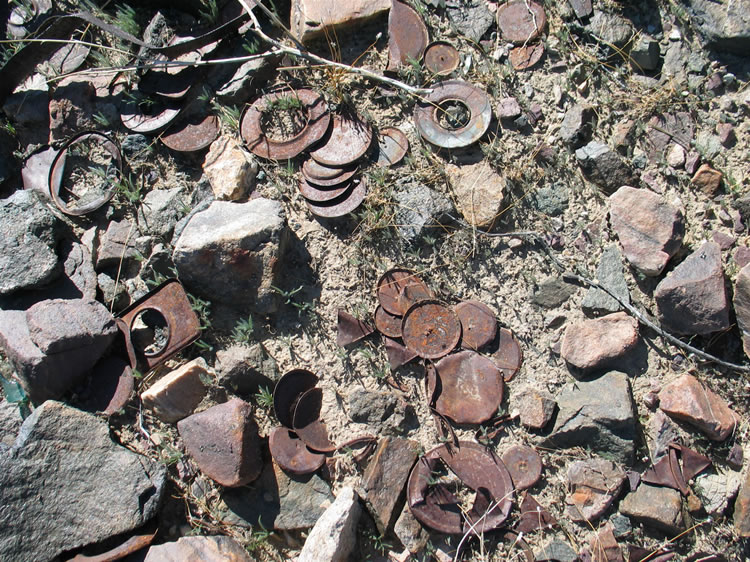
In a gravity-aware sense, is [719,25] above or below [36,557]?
above

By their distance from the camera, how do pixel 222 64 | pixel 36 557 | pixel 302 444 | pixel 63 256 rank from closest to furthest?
pixel 36 557, pixel 302 444, pixel 63 256, pixel 222 64

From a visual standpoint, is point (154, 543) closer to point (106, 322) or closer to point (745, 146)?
point (106, 322)

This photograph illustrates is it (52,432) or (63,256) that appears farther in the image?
(63,256)

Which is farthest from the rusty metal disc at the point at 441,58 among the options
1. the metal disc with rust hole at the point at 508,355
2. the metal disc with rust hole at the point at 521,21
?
the metal disc with rust hole at the point at 508,355

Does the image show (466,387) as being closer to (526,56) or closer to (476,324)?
(476,324)

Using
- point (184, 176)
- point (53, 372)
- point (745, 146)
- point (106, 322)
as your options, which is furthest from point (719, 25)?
point (53, 372)

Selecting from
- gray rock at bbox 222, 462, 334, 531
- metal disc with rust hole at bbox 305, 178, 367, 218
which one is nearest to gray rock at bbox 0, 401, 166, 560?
gray rock at bbox 222, 462, 334, 531

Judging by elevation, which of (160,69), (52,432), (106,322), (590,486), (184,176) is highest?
(160,69)

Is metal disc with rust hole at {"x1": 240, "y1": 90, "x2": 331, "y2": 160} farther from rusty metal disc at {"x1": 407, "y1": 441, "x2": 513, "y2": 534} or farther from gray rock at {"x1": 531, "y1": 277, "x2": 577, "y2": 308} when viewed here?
rusty metal disc at {"x1": 407, "y1": 441, "x2": 513, "y2": 534}
